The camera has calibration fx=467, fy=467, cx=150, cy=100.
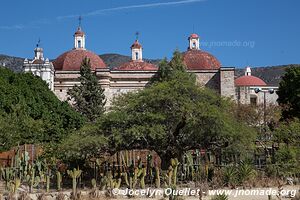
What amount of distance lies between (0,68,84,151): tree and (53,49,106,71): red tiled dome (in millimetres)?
15289

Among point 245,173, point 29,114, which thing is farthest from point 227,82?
point 245,173

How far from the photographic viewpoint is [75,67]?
150 feet

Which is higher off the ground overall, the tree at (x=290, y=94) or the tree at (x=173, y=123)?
the tree at (x=290, y=94)

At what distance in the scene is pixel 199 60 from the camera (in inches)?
1882

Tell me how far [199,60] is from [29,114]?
25874 mm

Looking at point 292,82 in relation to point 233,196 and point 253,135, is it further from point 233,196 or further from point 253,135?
point 233,196

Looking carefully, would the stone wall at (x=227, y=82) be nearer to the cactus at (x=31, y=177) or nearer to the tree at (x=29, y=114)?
the tree at (x=29, y=114)

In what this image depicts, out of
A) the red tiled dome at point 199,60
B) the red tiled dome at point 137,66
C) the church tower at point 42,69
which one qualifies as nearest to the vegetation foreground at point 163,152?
the church tower at point 42,69

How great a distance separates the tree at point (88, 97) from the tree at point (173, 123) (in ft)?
64.6

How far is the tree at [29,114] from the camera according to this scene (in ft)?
69.8

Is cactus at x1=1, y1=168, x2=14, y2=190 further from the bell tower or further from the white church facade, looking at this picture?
the bell tower

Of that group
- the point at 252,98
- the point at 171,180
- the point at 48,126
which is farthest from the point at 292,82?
the point at 171,180

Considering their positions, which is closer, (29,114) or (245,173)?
(245,173)

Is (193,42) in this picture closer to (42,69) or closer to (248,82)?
(248,82)
